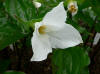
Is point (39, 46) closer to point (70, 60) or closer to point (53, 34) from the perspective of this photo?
point (53, 34)

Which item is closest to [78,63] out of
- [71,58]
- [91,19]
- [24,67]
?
[71,58]

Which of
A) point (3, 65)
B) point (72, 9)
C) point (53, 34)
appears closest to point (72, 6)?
point (72, 9)

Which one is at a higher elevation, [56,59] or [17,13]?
[17,13]

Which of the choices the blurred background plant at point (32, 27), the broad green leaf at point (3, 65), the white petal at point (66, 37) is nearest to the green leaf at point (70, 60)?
the blurred background plant at point (32, 27)

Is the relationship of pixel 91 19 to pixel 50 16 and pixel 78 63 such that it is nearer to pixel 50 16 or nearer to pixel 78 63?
pixel 78 63

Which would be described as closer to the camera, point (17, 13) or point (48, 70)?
point (17, 13)

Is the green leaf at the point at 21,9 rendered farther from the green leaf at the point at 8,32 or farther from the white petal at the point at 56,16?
the white petal at the point at 56,16

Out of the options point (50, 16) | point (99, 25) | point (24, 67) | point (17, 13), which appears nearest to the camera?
point (50, 16)

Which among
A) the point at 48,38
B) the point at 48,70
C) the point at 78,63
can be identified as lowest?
the point at 48,70
